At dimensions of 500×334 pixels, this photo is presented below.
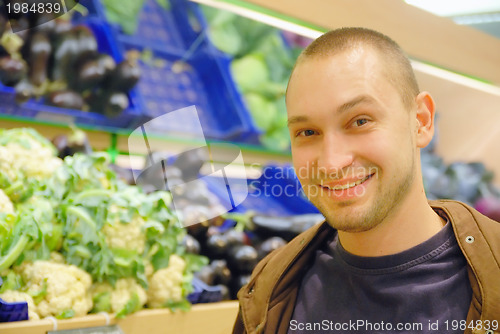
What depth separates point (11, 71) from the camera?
1.91 meters

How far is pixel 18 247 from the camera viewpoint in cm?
136

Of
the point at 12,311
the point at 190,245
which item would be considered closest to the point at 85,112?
the point at 190,245

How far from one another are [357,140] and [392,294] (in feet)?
1.19

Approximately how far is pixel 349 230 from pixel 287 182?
5.01 ft

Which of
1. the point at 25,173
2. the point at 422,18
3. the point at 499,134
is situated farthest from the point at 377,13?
the point at 499,134

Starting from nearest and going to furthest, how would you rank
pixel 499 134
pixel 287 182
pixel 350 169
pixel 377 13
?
pixel 350 169 → pixel 377 13 → pixel 287 182 → pixel 499 134

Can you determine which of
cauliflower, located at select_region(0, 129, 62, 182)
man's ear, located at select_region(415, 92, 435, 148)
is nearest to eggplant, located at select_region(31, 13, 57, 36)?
cauliflower, located at select_region(0, 129, 62, 182)

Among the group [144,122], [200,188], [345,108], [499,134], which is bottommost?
[499,134]

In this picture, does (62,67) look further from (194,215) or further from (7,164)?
(194,215)

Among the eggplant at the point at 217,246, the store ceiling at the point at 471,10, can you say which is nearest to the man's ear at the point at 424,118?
the eggplant at the point at 217,246

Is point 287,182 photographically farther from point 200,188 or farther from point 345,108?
point 345,108

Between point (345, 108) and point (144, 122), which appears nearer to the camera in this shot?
point (345, 108)

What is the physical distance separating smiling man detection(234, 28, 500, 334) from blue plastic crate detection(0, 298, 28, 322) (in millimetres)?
557

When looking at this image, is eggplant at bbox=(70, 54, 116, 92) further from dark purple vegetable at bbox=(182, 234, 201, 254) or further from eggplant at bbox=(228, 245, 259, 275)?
eggplant at bbox=(228, 245, 259, 275)
